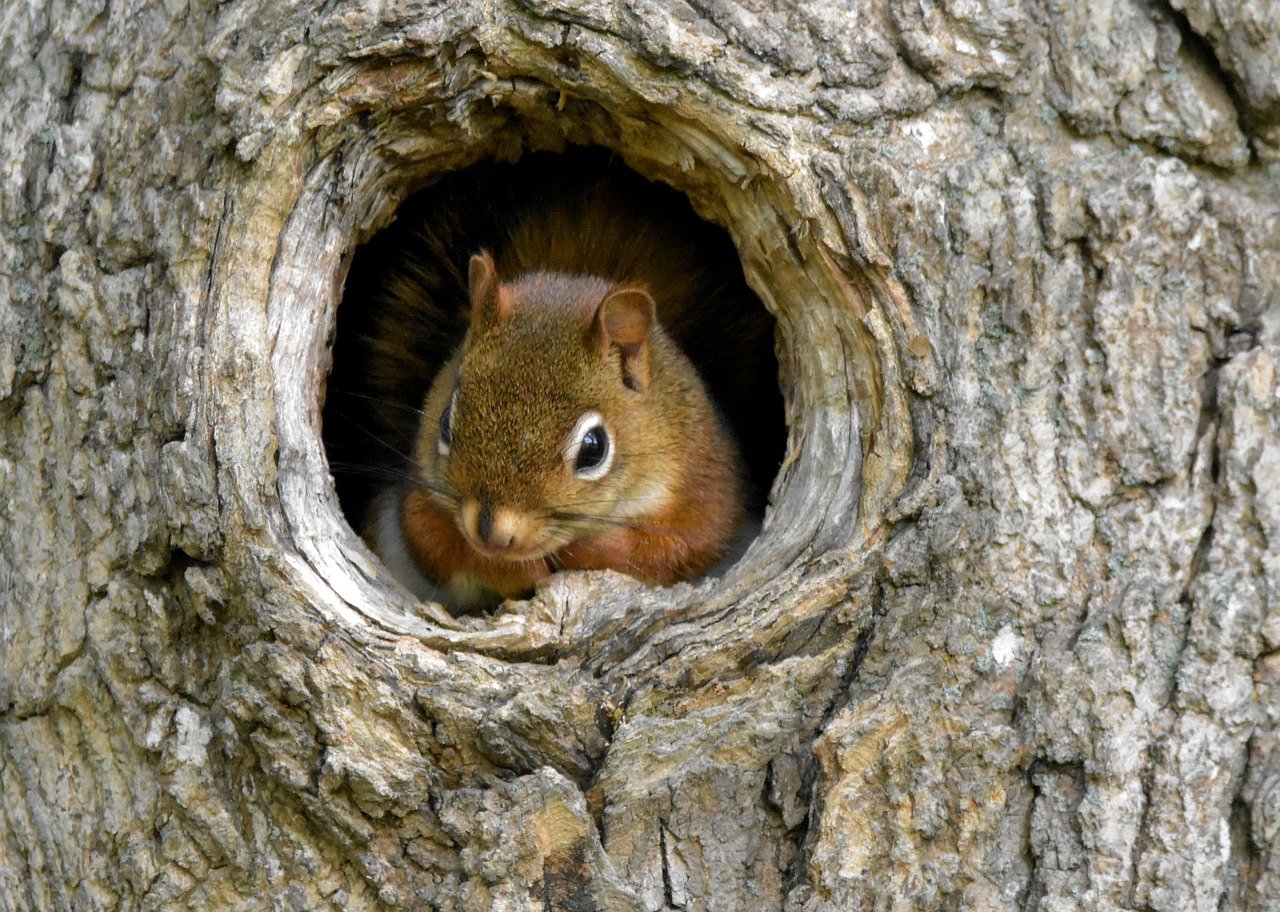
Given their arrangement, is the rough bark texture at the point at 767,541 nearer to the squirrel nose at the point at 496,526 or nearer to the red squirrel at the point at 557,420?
the squirrel nose at the point at 496,526

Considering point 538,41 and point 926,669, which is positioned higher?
point 538,41

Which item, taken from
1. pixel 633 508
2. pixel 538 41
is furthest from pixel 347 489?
pixel 538 41

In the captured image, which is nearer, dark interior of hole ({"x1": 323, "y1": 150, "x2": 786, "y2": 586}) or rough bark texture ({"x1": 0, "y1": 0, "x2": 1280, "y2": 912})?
rough bark texture ({"x1": 0, "y1": 0, "x2": 1280, "y2": 912})

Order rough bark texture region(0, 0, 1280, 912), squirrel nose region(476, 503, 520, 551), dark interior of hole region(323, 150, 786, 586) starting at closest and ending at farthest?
rough bark texture region(0, 0, 1280, 912) < squirrel nose region(476, 503, 520, 551) < dark interior of hole region(323, 150, 786, 586)

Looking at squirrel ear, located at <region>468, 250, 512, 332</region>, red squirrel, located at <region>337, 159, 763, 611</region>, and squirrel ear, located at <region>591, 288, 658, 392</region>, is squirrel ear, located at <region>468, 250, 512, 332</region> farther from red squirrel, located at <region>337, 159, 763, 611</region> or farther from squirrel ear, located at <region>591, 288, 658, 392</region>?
squirrel ear, located at <region>591, 288, 658, 392</region>

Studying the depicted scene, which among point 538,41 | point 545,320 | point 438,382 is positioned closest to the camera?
point 538,41

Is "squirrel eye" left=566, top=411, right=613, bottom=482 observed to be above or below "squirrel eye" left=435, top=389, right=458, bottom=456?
above

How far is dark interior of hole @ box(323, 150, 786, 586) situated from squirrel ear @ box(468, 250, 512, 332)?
0.32 m

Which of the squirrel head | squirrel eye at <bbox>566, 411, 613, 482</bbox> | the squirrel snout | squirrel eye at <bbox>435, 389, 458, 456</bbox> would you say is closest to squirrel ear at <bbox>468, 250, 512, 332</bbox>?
the squirrel head

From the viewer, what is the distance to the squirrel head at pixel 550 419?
2.29 meters

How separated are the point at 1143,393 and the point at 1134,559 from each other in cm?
25

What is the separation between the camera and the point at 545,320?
2.46 metres

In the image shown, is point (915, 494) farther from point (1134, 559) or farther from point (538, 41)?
point (538, 41)

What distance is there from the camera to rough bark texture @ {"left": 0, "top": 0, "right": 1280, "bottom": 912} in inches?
74.1
